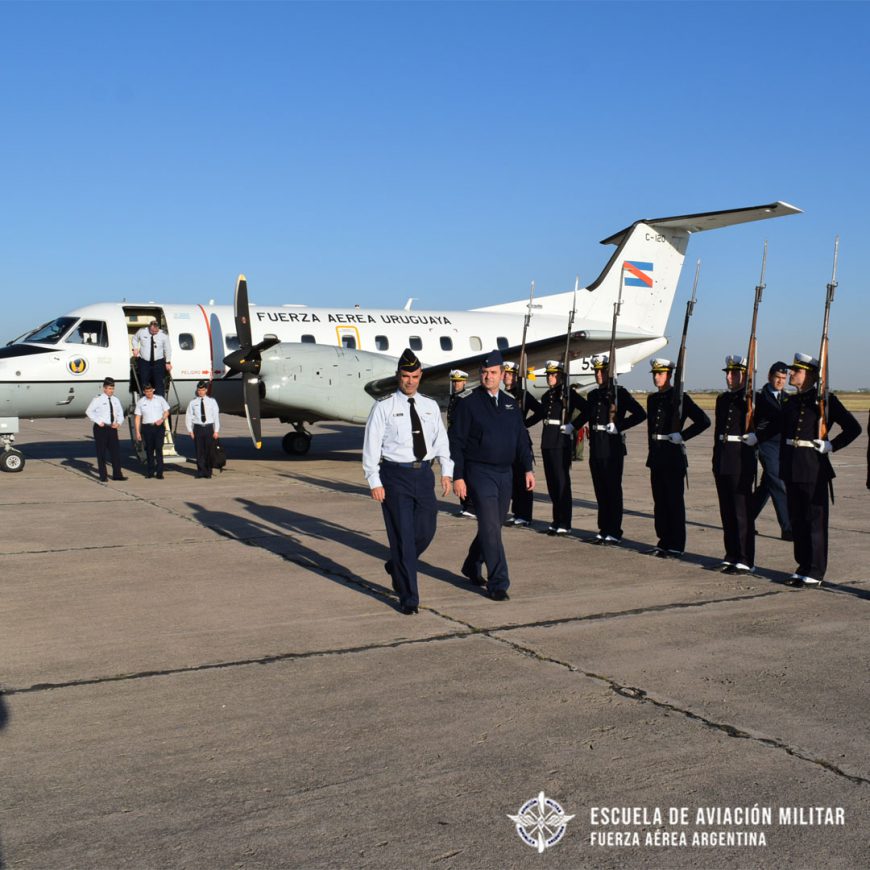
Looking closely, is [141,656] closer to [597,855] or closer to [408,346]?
[597,855]

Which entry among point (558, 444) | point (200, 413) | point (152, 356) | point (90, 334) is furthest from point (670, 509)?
point (90, 334)

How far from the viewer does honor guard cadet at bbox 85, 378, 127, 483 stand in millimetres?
14219

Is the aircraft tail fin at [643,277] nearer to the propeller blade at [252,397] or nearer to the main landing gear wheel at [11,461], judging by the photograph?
the propeller blade at [252,397]

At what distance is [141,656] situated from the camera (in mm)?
5441

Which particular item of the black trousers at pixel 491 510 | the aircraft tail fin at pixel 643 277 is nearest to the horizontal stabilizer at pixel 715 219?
the aircraft tail fin at pixel 643 277

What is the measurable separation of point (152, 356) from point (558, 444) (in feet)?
27.9

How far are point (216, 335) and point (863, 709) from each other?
1440cm

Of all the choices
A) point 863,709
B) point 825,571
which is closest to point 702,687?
point 863,709

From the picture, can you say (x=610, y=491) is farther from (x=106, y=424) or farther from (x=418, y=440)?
(x=106, y=424)

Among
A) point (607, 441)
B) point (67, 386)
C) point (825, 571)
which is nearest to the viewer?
point (825, 571)

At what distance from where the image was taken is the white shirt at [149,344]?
1550cm

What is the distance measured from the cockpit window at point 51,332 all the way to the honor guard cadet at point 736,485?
12.2m

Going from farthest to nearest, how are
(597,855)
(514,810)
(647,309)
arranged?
1. (647,309)
2. (514,810)
3. (597,855)

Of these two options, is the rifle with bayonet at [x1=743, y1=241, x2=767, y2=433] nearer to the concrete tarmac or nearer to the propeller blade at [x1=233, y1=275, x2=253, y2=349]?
the concrete tarmac
